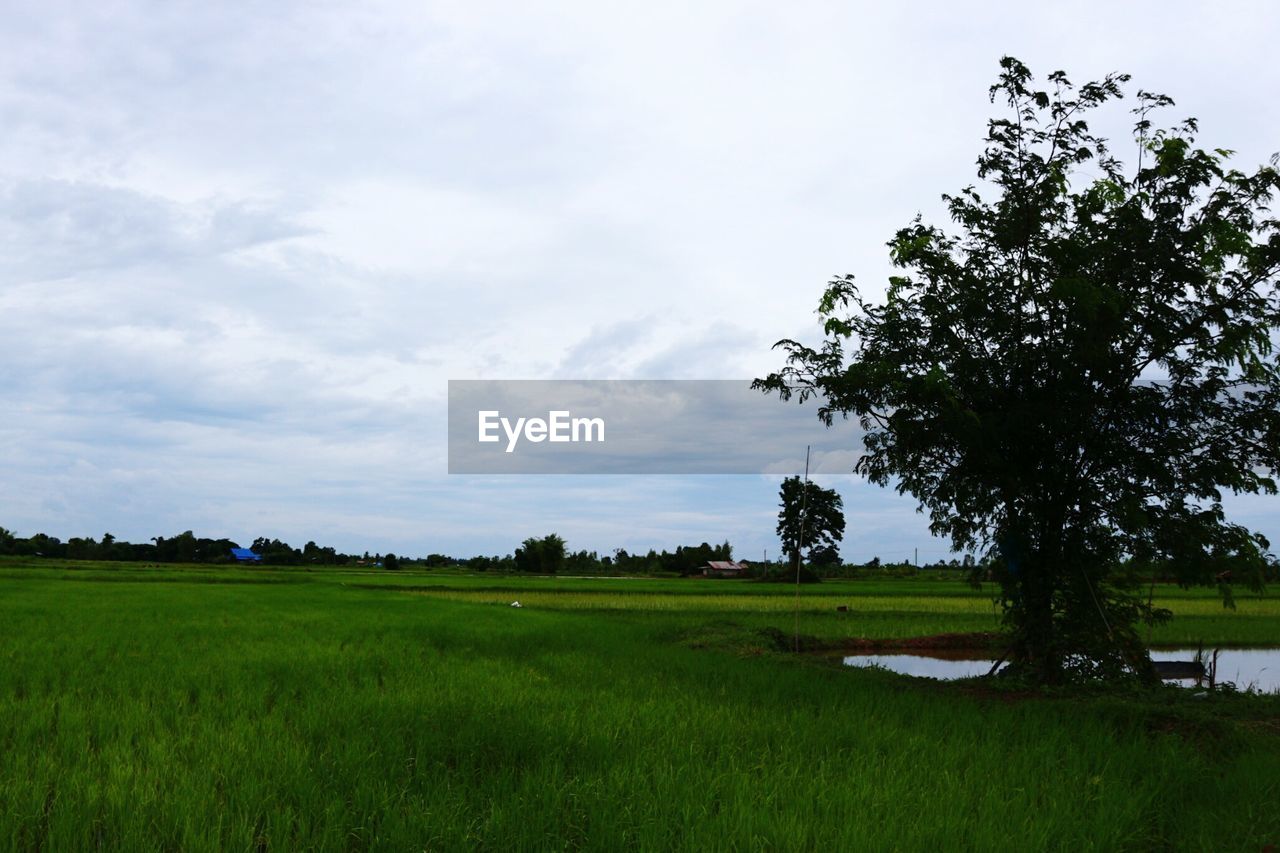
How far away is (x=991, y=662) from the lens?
17.0 meters

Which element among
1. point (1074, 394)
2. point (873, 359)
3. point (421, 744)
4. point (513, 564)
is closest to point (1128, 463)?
point (1074, 394)

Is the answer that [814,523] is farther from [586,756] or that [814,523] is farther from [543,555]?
[586,756]

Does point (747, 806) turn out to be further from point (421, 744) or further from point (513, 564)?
point (513, 564)

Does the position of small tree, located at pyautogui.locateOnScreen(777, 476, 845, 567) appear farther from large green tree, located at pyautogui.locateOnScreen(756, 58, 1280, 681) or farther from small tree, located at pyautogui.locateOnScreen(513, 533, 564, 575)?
large green tree, located at pyautogui.locateOnScreen(756, 58, 1280, 681)

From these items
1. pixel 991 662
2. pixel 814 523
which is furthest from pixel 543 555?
pixel 991 662

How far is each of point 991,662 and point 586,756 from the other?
13388 mm

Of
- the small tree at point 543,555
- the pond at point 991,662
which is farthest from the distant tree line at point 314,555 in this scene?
the pond at point 991,662

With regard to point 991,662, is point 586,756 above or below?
above

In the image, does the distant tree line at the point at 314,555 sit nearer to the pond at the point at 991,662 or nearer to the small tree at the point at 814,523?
the small tree at the point at 814,523

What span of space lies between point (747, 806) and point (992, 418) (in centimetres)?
751

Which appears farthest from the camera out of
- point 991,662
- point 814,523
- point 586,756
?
point 814,523

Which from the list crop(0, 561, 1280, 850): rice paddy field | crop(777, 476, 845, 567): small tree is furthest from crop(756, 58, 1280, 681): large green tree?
crop(777, 476, 845, 567): small tree

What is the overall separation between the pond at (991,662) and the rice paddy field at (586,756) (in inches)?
154

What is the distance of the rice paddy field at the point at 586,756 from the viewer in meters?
4.66
